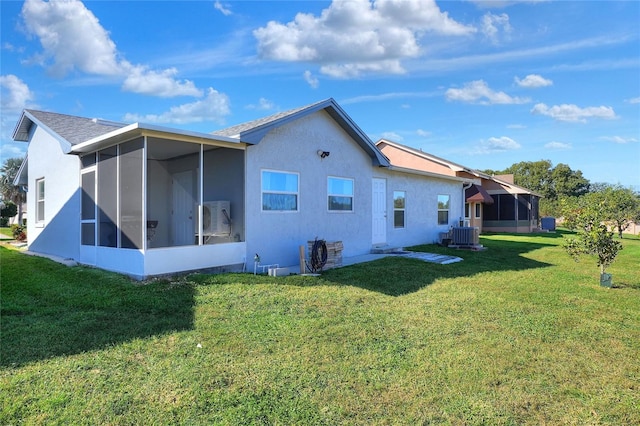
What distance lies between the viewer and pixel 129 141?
8141 mm

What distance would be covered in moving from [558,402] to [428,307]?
312cm

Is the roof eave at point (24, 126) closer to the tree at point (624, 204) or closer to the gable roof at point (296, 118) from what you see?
the gable roof at point (296, 118)

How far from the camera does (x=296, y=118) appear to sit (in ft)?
33.0

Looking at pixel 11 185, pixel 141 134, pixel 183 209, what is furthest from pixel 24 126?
pixel 11 185

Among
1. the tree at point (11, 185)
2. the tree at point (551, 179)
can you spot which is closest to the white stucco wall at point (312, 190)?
the tree at point (11, 185)

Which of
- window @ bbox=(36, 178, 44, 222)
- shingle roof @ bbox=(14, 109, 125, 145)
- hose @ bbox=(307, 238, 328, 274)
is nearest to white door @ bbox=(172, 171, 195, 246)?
shingle roof @ bbox=(14, 109, 125, 145)

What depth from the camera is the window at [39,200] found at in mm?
12820

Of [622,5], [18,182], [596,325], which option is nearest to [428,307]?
[596,325]

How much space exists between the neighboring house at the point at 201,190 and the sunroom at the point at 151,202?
0.08ft

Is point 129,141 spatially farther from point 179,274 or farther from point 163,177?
point 163,177

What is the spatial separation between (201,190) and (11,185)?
1248 inches

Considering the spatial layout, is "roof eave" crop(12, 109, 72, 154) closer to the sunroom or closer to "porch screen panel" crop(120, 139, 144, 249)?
the sunroom

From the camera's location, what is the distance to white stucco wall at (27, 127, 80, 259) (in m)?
10.4

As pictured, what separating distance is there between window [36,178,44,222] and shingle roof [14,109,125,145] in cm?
208
